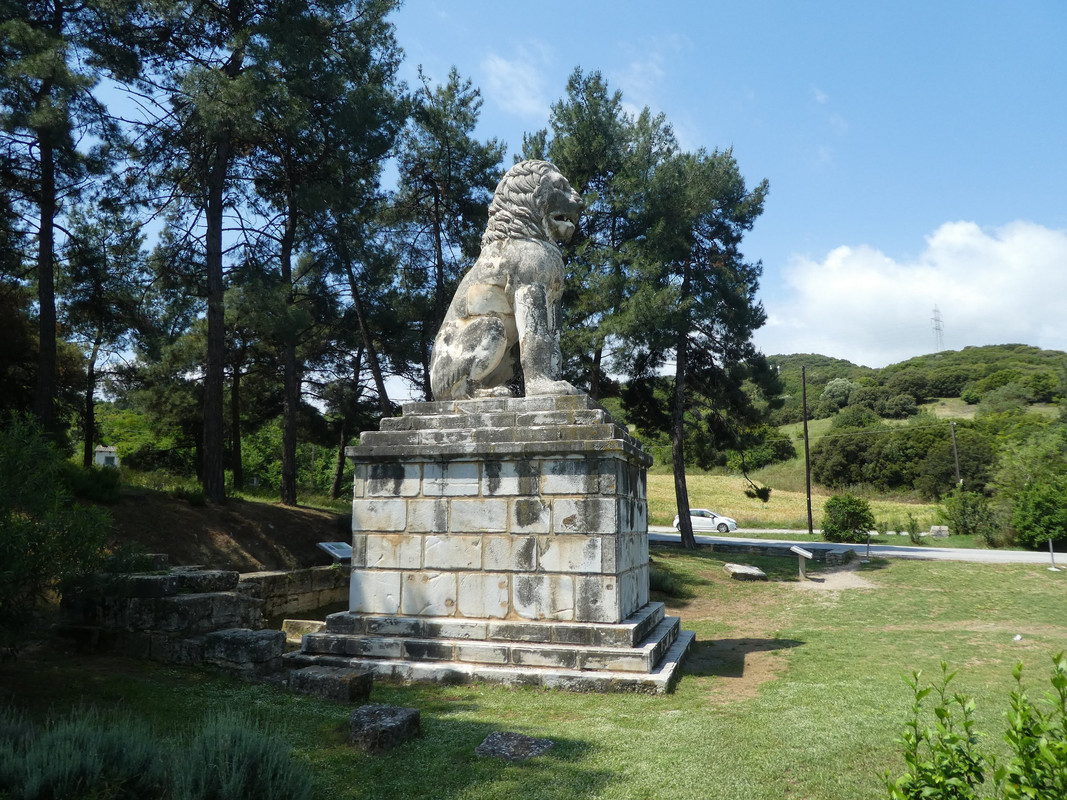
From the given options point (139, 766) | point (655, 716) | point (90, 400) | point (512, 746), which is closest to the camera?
point (139, 766)

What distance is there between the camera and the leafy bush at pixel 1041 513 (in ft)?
65.0

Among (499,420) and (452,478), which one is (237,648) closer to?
(452,478)

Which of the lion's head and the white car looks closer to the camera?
the lion's head

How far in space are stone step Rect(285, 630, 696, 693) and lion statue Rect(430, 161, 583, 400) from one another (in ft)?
7.72

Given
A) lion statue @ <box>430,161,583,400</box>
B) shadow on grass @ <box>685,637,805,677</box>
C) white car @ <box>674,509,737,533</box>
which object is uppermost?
lion statue @ <box>430,161,583,400</box>

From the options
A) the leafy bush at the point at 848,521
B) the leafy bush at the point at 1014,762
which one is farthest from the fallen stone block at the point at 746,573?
the leafy bush at the point at 1014,762

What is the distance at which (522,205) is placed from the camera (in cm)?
681

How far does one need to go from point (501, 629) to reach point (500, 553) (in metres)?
0.61

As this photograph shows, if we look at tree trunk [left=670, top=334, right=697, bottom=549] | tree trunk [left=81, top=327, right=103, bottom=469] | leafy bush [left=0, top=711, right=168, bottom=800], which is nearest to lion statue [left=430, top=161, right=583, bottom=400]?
leafy bush [left=0, top=711, right=168, bottom=800]

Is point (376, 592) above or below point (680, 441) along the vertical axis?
below

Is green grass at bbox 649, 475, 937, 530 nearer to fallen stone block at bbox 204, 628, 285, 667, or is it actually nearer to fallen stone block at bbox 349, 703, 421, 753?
fallen stone block at bbox 204, 628, 285, 667

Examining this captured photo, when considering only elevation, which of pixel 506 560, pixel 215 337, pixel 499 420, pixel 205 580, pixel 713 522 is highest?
pixel 215 337

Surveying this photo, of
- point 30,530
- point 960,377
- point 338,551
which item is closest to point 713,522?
point 338,551

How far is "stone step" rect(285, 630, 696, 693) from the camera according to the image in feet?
17.4
